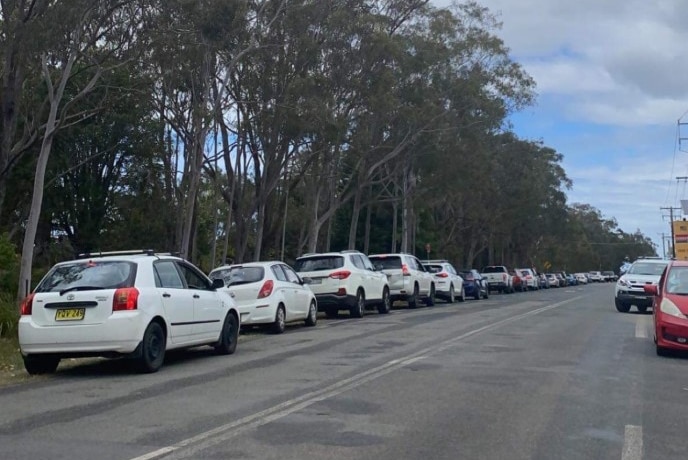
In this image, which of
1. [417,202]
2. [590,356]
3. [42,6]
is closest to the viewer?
[590,356]

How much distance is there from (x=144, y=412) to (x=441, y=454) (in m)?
3.34

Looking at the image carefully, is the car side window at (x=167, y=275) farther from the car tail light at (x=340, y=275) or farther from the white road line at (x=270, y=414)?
the car tail light at (x=340, y=275)

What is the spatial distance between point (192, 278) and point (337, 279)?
9.31 m

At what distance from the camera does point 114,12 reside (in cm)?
2291

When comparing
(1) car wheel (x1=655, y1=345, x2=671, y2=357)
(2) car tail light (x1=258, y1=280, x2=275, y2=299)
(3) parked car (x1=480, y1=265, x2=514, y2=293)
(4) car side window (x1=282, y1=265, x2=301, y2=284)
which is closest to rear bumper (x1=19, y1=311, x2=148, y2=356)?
(2) car tail light (x1=258, y1=280, x2=275, y2=299)

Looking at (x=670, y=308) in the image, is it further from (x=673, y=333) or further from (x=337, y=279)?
(x=337, y=279)

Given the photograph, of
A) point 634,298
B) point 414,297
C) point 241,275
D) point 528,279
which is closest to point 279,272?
point 241,275

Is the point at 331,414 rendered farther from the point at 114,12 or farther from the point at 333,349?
the point at 114,12

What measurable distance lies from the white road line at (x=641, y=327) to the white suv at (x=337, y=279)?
22.9 ft

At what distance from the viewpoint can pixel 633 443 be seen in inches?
308

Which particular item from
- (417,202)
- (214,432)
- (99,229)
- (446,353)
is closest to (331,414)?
(214,432)

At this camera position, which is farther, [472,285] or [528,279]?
[528,279]

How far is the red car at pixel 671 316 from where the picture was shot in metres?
13.9

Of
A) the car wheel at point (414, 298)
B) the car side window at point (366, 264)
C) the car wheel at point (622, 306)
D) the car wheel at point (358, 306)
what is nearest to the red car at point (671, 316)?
the car wheel at point (358, 306)
